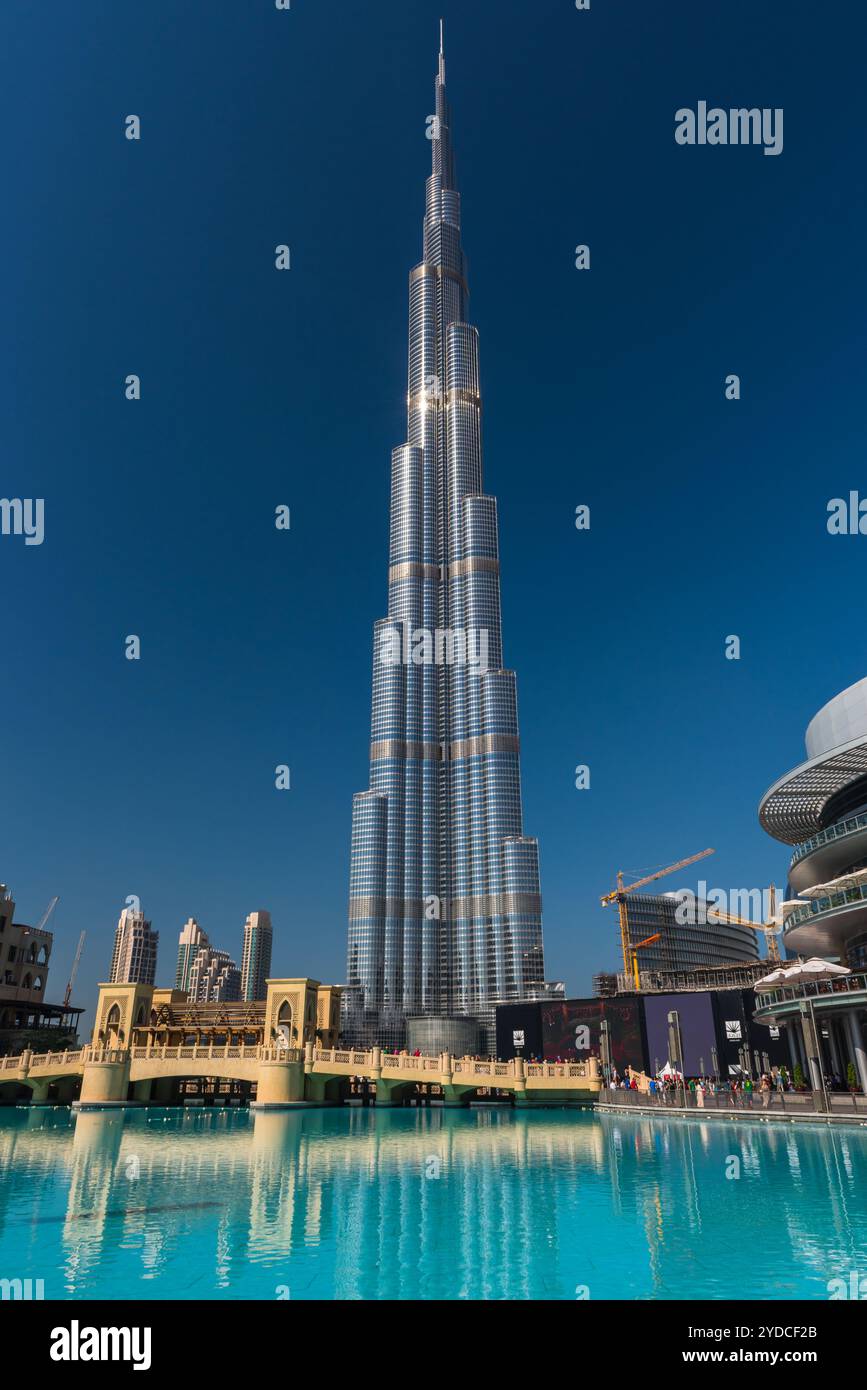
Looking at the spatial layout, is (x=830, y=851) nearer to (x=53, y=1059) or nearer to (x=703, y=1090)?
(x=703, y=1090)

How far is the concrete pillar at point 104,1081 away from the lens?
224 feet

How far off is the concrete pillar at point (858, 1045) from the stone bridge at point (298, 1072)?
23.6 meters

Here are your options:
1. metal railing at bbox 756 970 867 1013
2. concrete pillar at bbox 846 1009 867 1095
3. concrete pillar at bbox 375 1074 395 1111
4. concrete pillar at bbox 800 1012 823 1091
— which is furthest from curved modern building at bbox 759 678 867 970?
concrete pillar at bbox 375 1074 395 1111

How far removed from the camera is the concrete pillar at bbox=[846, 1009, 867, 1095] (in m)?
43.6

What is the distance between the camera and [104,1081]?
68812 millimetres

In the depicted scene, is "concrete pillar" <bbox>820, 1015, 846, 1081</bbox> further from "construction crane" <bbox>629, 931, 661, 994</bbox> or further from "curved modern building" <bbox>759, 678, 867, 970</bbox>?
"construction crane" <bbox>629, 931, 661, 994</bbox>

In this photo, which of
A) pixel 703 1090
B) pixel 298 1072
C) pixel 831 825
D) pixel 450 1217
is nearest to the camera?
pixel 450 1217

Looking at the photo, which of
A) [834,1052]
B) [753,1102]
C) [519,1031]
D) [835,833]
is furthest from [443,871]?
[753,1102]

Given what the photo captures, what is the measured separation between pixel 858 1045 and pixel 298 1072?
4203 centimetres

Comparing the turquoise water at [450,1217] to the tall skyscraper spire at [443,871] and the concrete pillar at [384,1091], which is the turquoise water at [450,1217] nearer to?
the concrete pillar at [384,1091]

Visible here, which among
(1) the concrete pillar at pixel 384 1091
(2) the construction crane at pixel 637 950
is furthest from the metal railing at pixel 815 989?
(2) the construction crane at pixel 637 950
